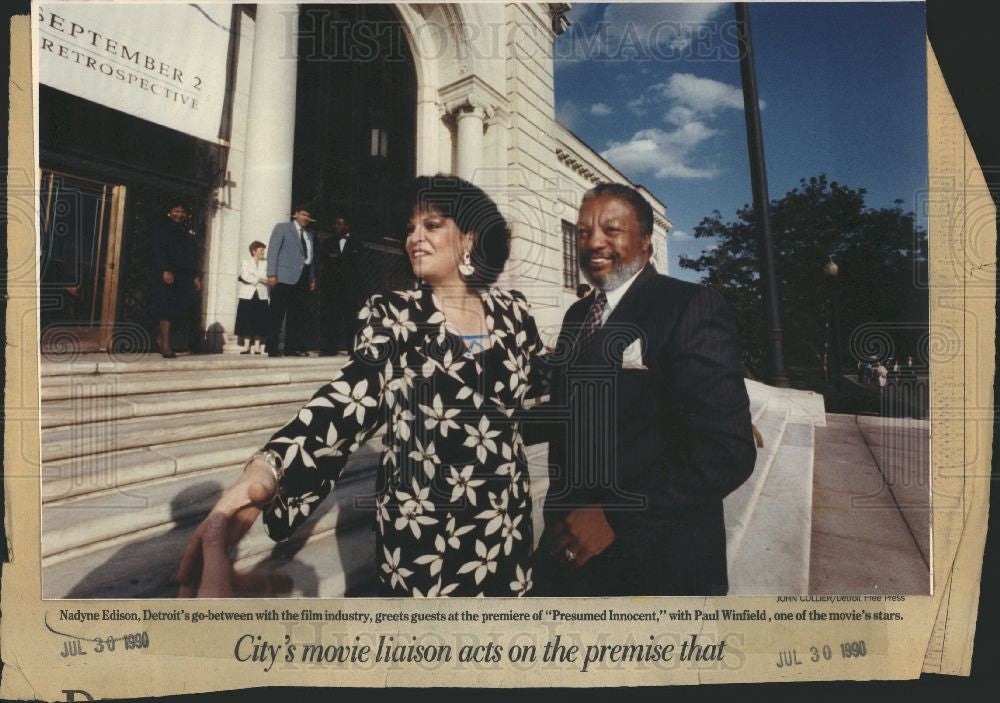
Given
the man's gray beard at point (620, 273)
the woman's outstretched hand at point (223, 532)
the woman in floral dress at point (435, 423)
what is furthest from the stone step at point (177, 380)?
the man's gray beard at point (620, 273)

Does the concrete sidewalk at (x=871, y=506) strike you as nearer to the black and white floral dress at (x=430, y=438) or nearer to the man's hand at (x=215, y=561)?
the black and white floral dress at (x=430, y=438)

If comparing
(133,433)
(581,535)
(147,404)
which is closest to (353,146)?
(147,404)

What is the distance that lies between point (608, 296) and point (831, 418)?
4.86 ft

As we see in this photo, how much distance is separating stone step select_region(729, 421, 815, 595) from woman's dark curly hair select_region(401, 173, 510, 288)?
1.86 meters

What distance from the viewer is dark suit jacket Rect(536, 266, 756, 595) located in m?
1.58

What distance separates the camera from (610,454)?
191 cm

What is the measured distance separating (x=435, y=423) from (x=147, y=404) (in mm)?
1679

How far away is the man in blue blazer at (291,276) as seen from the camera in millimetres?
2314

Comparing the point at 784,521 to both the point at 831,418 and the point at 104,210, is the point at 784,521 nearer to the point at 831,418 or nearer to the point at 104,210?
the point at 831,418

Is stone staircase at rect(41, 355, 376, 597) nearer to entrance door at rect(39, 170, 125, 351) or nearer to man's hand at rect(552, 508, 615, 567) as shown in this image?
entrance door at rect(39, 170, 125, 351)

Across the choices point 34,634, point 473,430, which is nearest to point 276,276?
point 473,430

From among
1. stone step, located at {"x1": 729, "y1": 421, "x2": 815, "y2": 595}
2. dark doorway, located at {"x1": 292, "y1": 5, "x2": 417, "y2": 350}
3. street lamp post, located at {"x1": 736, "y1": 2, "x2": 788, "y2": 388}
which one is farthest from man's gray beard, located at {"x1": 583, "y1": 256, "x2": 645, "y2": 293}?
stone step, located at {"x1": 729, "y1": 421, "x2": 815, "y2": 595}

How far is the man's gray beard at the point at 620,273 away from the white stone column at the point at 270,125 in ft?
6.33

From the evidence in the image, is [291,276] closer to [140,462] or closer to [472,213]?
A: [140,462]
